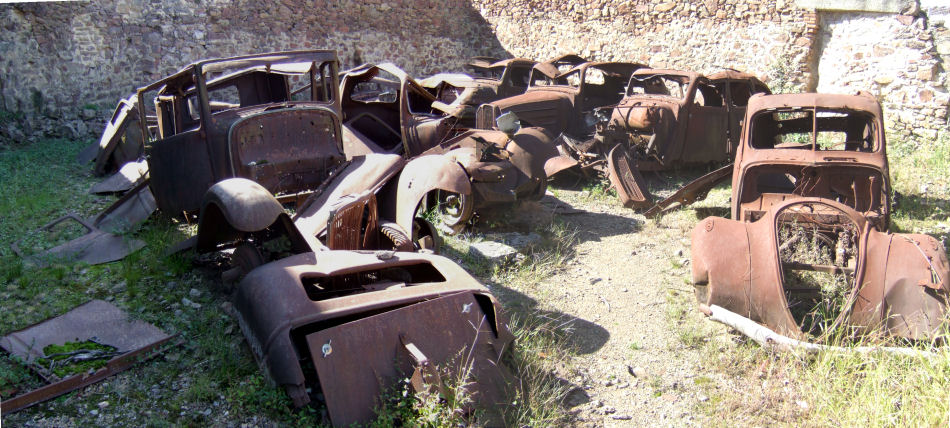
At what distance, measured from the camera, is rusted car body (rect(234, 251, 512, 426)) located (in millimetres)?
2934

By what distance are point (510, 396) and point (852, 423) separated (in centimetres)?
169

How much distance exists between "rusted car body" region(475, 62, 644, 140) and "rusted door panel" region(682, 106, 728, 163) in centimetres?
136

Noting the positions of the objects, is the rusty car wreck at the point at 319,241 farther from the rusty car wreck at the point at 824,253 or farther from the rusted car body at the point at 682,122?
the rusted car body at the point at 682,122

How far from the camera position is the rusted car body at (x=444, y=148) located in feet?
18.4

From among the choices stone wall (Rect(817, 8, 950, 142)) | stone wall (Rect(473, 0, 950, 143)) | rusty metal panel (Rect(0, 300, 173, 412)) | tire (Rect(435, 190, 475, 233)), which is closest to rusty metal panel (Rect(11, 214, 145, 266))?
→ rusty metal panel (Rect(0, 300, 173, 412))

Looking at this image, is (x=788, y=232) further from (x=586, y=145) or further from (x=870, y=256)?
(x=586, y=145)

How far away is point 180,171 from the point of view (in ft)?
19.1

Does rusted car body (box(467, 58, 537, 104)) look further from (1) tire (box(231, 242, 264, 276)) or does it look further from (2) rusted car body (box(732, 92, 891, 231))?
(1) tire (box(231, 242, 264, 276))

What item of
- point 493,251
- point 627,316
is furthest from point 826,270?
point 493,251

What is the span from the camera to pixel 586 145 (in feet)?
26.6

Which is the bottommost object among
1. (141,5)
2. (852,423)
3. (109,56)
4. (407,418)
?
(852,423)

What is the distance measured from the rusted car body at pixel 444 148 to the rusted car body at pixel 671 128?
1.18 meters

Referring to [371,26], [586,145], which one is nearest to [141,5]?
[371,26]

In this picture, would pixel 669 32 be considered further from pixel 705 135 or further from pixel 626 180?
pixel 626 180
